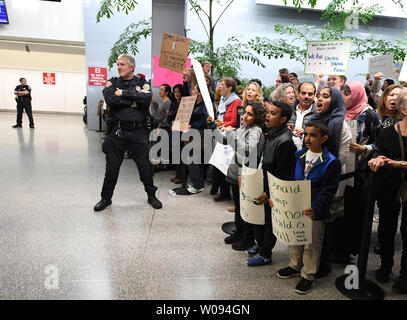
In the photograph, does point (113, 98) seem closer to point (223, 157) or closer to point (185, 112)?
point (185, 112)

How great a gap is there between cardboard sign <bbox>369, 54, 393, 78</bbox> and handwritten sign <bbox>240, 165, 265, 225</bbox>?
3585 mm

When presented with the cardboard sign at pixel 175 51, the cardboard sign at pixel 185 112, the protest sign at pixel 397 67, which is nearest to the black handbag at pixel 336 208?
the cardboard sign at pixel 185 112

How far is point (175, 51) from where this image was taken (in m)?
4.15

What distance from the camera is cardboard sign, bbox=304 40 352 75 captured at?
3760 millimetres

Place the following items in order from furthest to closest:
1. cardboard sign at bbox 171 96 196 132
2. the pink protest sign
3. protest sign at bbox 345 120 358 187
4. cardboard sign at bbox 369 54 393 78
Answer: the pink protest sign → cardboard sign at bbox 369 54 393 78 → cardboard sign at bbox 171 96 196 132 → protest sign at bbox 345 120 358 187

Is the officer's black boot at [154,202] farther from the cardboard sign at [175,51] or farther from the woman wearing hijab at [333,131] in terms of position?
the woman wearing hijab at [333,131]

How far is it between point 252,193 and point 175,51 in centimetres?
257

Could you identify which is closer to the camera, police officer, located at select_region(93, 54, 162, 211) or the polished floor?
the polished floor

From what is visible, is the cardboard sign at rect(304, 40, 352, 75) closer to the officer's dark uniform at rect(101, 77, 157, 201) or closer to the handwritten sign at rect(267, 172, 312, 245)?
the officer's dark uniform at rect(101, 77, 157, 201)

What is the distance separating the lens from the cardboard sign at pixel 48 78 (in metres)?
16.0

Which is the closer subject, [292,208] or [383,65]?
[292,208]

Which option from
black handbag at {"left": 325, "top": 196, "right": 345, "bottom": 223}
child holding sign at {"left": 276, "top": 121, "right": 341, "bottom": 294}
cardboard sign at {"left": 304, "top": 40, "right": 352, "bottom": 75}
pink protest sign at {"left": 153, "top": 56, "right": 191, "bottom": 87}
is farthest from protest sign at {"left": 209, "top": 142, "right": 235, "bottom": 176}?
pink protest sign at {"left": 153, "top": 56, "right": 191, "bottom": 87}

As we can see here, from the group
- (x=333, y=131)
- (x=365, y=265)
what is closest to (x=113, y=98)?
(x=333, y=131)

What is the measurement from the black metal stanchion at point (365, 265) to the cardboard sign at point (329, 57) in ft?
6.91
